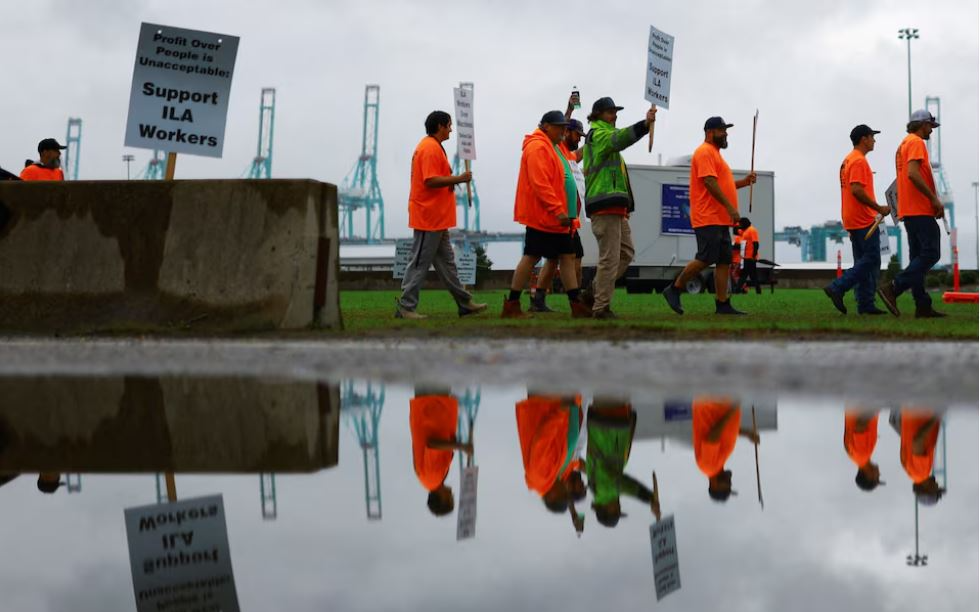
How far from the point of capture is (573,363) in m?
6.67

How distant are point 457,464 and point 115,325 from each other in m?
6.20

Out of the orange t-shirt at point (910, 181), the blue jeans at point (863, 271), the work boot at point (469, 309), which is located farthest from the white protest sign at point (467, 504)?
the blue jeans at point (863, 271)

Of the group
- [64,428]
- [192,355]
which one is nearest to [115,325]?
[192,355]

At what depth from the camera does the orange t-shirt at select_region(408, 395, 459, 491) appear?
11.6 feet

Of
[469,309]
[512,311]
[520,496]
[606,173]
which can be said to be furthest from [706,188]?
[520,496]

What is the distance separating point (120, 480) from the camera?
3486 millimetres

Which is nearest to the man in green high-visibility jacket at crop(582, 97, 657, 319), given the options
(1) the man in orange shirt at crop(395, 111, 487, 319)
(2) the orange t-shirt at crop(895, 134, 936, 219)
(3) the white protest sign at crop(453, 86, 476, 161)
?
(1) the man in orange shirt at crop(395, 111, 487, 319)

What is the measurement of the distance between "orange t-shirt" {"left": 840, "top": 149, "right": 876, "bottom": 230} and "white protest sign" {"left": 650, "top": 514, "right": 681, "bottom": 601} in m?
10.5

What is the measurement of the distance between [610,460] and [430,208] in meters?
8.43

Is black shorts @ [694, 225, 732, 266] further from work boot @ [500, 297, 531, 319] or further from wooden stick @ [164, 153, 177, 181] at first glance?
wooden stick @ [164, 153, 177, 181]

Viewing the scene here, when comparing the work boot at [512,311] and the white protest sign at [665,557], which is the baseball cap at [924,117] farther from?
the white protest sign at [665,557]

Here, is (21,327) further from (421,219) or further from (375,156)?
(375,156)

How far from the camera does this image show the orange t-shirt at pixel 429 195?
471 inches

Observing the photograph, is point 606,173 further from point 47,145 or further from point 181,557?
point 181,557
